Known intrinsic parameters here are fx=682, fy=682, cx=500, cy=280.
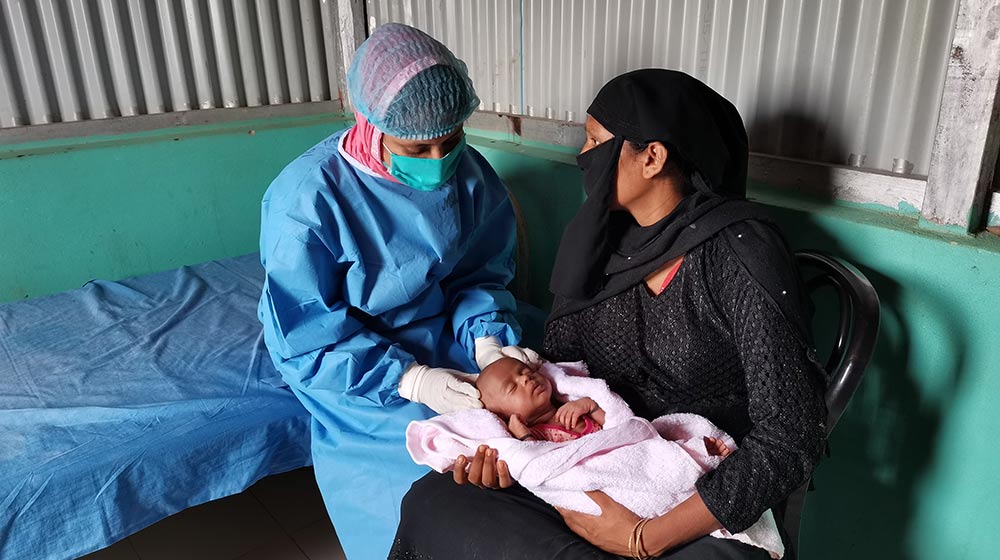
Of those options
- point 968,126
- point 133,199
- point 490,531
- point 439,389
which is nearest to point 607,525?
point 490,531

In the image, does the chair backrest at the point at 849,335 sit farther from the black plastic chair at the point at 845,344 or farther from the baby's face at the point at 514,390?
the baby's face at the point at 514,390

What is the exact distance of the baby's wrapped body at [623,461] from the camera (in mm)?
1289

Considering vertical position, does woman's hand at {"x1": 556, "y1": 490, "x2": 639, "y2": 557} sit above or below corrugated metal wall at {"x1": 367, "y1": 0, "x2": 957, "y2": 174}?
below

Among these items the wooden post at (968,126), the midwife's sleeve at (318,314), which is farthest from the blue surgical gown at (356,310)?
the wooden post at (968,126)

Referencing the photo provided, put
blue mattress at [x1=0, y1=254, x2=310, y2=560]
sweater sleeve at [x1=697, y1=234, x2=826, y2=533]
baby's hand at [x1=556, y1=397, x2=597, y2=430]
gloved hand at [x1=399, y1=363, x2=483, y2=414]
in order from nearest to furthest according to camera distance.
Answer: sweater sleeve at [x1=697, y1=234, x2=826, y2=533] → baby's hand at [x1=556, y1=397, x2=597, y2=430] → gloved hand at [x1=399, y1=363, x2=483, y2=414] → blue mattress at [x1=0, y1=254, x2=310, y2=560]

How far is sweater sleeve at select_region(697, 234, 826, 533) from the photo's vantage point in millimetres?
1238

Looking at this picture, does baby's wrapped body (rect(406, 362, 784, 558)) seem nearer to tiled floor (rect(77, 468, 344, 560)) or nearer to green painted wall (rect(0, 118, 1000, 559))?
green painted wall (rect(0, 118, 1000, 559))

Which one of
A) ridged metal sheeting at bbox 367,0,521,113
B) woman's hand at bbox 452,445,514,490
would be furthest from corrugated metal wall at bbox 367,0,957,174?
woman's hand at bbox 452,445,514,490

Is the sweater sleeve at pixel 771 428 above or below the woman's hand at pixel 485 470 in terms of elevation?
above

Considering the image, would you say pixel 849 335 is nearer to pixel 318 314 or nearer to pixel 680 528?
pixel 680 528

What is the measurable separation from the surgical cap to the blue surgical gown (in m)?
0.23

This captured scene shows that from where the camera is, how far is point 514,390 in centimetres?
158

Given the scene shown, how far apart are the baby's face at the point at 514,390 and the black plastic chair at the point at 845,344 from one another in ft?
1.80

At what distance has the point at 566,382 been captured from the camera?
5.29 feet
